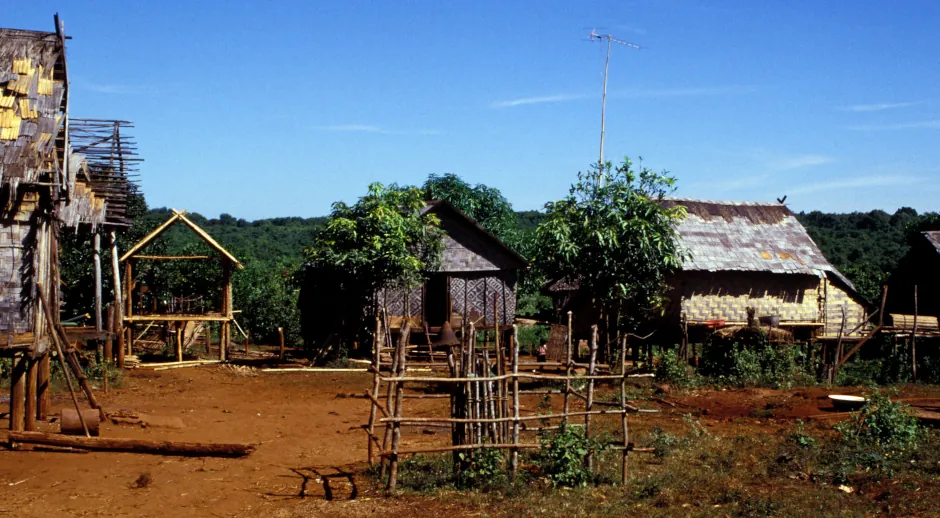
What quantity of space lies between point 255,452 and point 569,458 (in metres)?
5.08

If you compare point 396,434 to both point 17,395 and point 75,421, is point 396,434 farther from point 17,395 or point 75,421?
point 17,395

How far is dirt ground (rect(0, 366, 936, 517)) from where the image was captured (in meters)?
10.4

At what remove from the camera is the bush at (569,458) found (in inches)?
428

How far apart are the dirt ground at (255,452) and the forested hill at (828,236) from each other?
13.0 metres

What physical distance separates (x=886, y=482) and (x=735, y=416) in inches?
223

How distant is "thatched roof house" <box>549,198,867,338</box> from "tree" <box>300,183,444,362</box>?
15.7ft

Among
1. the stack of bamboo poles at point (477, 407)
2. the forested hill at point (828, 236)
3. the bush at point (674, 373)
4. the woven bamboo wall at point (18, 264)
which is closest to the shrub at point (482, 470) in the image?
the stack of bamboo poles at point (477, 407)

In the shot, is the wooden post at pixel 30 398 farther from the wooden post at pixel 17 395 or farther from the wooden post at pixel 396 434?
the wooden post at pixel 396 434

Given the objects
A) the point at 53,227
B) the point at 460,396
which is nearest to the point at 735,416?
the point at 460,396

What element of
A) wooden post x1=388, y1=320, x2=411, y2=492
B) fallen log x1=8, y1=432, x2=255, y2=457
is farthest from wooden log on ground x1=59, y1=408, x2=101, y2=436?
wooden post x1=388, y1=320, x2=411, y2=492

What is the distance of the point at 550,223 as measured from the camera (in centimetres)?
2077

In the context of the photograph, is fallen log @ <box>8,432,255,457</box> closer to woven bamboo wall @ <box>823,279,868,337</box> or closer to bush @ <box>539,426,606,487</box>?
bush @ <box>539,426,606,487</box>

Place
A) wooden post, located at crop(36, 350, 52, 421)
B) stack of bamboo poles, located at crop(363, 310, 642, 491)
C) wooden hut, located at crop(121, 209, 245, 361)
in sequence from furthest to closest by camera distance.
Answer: wooden hut, located at crop(121, 209, 245, 361), wooden post, located at crop(36, 350, 52, 421), stack of bamboo poles, located at crop(363, 310, 642, 491)

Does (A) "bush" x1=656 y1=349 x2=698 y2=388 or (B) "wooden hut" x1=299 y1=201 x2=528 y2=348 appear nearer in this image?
(A) "bush" x1=656 y1=349 x2=698 y2=388
